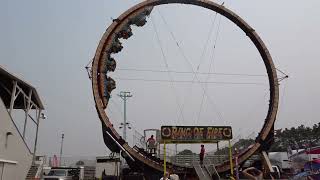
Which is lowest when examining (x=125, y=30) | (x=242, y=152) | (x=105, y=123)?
(x=242, y=152)

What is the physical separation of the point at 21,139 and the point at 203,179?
439 inches

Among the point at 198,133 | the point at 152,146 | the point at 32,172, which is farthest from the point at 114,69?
the point at 32,172

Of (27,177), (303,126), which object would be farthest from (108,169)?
(303,126)

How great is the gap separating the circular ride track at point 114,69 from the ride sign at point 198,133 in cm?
407

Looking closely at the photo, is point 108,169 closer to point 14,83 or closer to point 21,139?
point 21,139

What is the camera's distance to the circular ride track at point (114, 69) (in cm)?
2703

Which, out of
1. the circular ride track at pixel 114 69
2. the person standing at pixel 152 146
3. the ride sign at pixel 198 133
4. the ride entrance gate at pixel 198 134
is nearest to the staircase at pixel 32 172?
the circular ride track at pixel 114 69

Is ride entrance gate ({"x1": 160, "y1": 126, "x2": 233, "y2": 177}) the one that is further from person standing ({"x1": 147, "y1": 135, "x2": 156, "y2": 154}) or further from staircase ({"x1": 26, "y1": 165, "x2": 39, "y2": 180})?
staircase ({"x1": 26, "y1": 165, "x2": 39, "y2": 180})

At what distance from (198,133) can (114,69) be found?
30.6 ft

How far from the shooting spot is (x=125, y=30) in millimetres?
30078

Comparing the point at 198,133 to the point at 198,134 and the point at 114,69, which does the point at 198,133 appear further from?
the point at 114,69

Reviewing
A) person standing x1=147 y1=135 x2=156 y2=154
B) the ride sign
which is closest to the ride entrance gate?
the ride sign

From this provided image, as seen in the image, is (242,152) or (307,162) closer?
(307,162)

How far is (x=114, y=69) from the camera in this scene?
97.6ft
